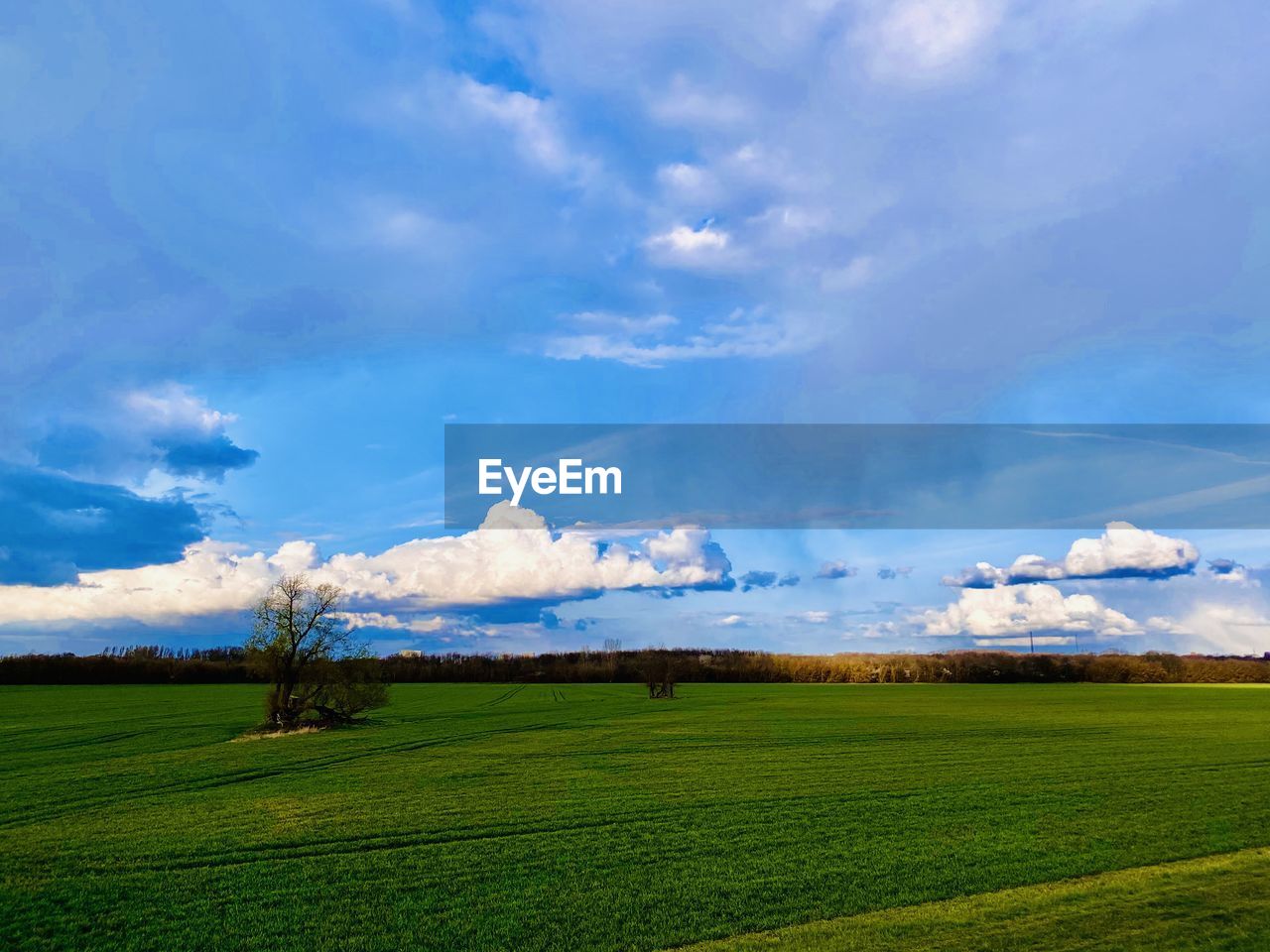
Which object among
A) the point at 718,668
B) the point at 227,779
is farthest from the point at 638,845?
the point at 718,668

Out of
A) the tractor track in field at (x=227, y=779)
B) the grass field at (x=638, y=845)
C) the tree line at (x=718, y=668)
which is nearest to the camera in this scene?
the grass field at (x=638, y=845)

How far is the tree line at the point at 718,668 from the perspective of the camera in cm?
13862

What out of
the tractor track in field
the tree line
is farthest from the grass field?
the tree line

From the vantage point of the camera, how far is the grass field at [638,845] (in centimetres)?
1489

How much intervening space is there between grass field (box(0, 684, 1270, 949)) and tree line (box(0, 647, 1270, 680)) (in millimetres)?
99135

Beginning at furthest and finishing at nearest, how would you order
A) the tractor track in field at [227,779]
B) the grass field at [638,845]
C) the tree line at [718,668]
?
1. the tree line at [718,668]
2. the tractor track in field at [227,779]
3. the grass field at [638,845]

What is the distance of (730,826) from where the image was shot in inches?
878

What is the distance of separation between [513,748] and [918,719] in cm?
3197

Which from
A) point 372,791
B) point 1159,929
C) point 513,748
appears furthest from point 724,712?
point 1159,929

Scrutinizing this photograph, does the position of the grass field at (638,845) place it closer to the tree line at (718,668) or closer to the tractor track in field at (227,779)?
the tractor track in field at (227,779)

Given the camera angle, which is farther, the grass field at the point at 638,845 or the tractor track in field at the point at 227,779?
the tractor track in field at the point at 227,779

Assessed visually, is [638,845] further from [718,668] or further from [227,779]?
[718,668]

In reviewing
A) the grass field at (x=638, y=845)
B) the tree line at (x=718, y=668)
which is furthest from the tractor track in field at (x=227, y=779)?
the tree line at (x=718, y=668)

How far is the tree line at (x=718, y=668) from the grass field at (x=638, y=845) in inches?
3903
